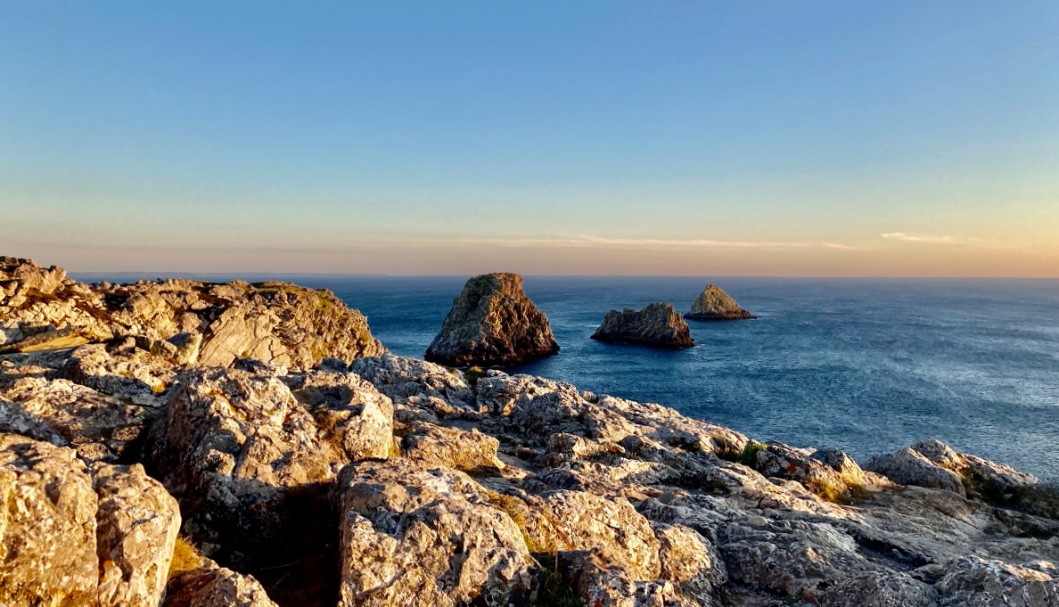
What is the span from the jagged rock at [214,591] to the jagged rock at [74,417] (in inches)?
227

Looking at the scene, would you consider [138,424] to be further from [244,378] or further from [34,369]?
[34,369]

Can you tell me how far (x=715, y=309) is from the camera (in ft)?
634

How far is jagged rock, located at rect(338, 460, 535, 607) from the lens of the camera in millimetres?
9555

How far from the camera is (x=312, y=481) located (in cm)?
1300

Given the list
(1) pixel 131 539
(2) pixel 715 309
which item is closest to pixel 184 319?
(1) pixel 131 539

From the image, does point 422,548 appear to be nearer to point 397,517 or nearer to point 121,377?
point 397,517

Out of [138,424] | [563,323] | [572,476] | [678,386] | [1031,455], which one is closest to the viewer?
[138,424]

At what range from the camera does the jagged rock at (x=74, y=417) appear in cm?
1279

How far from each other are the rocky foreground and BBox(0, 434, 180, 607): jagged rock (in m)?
0.03

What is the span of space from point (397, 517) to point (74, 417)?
35.2 feet

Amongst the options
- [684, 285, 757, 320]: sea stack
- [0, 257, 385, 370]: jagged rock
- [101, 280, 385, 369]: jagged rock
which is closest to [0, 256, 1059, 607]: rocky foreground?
[0, 257, 385, 370]: jagged rock

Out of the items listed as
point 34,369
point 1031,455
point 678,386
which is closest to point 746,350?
point 678,386

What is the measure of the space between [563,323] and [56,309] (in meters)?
148

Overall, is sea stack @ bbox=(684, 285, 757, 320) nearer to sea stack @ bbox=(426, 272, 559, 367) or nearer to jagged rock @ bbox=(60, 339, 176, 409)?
sea stack @ bbox=(426, 272, 559, 367)
